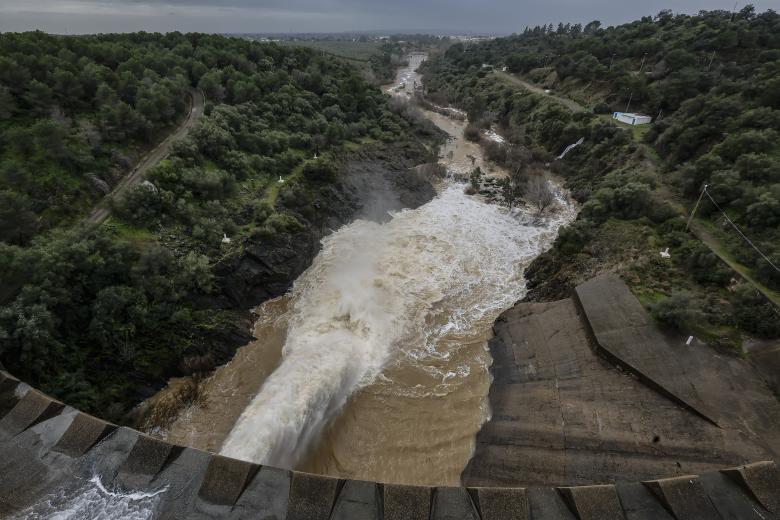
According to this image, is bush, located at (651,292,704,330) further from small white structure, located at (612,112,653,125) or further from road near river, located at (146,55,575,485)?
small white structure, located at (612,112,653,125)

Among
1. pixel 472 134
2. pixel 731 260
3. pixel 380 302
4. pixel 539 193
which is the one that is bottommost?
pixel 380 302

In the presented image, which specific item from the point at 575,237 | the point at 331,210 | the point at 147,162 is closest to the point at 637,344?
the point at 575,237

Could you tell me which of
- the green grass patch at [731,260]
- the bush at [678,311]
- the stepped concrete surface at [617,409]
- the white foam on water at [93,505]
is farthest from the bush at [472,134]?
the white foam on water at [93,505]

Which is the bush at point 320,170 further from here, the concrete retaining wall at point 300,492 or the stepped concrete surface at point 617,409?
the concrete retaining wall at point 300,492

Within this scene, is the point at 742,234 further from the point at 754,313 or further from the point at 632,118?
the point at 632,118

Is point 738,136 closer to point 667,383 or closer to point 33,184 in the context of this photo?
point 667,383
